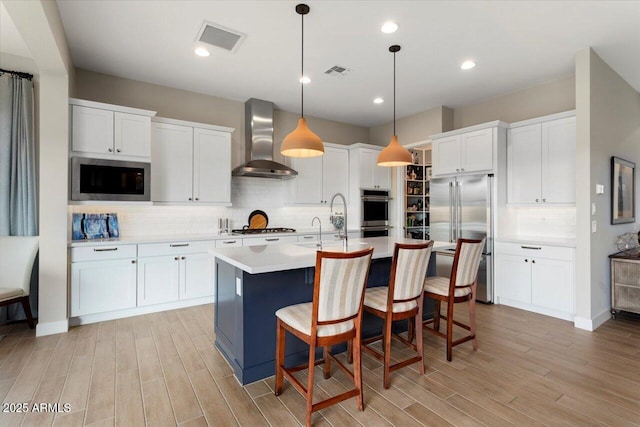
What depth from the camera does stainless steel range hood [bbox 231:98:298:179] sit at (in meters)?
4.88

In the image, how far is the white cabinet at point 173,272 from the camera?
3799 millimetres

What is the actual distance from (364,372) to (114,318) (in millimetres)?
2919

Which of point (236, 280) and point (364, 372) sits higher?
point (236, 280)

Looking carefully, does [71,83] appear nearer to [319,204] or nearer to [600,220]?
[319,204]

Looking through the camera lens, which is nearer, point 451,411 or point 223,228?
point 451,411

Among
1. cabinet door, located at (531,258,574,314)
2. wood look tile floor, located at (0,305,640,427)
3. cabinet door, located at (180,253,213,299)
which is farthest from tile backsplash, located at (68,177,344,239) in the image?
cabinet door, located at (531,258,574,314)

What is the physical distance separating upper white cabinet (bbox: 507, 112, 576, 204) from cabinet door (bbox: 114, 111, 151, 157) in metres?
4.75

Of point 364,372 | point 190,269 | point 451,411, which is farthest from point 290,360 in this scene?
point 190,269

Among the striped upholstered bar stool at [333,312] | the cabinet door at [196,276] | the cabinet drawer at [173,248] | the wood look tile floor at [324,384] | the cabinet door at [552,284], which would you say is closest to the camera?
the striped upholstered bar stool at [333,312]

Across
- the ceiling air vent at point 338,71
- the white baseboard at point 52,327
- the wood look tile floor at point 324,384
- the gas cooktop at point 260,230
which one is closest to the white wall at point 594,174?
the wood look tile floor at point 324,384

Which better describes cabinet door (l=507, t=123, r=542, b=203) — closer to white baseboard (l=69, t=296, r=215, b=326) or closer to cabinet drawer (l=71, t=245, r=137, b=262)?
white baseboard (l=69, t=296, r=215, b=326)

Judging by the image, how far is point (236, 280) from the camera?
2.46 m

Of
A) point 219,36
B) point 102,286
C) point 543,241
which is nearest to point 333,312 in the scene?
point 219,36

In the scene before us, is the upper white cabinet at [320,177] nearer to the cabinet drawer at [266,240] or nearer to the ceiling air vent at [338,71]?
the cabinet drawer at [266,240]
